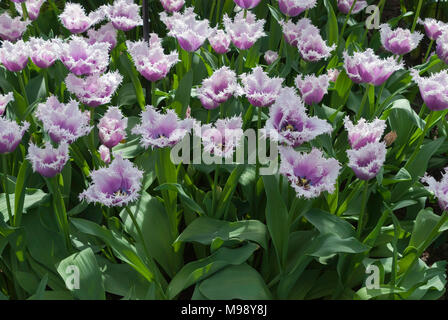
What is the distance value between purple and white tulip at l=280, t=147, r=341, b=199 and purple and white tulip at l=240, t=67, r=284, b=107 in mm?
235

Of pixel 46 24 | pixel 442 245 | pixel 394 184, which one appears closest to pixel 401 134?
pixel 394 184

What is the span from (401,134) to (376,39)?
99 centimetres

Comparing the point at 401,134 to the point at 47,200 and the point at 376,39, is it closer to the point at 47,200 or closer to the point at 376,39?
the point at 376,39

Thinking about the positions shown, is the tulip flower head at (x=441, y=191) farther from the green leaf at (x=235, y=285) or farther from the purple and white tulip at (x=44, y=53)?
the purple and white tulip at (x=44, y=53)

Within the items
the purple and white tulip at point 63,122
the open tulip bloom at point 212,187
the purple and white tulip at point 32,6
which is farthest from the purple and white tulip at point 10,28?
the purple and white tulip at point 63,122

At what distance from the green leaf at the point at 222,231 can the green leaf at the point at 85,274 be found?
291 millimetres

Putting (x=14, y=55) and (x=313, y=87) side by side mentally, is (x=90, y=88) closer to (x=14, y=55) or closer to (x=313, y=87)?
(x=14, y=55)

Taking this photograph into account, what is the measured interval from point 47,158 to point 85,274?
1.26 ft

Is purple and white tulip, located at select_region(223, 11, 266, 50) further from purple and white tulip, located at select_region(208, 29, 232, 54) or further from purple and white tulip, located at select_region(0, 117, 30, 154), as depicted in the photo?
purple and white tulip, located at select_region(0, 117, 30, 154)

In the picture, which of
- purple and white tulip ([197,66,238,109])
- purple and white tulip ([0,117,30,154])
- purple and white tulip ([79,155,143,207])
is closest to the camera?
purple and white tulip ([79,155,143,207])

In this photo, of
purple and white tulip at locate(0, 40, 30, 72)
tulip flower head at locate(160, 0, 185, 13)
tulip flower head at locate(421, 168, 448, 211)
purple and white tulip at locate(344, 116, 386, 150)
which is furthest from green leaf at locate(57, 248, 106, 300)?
tulip flower head at locate(160, 0, 185, 13)

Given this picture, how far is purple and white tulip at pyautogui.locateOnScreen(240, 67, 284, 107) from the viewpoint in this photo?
1.74 metres

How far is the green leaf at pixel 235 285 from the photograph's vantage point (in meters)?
1.64

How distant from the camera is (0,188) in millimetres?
2084
